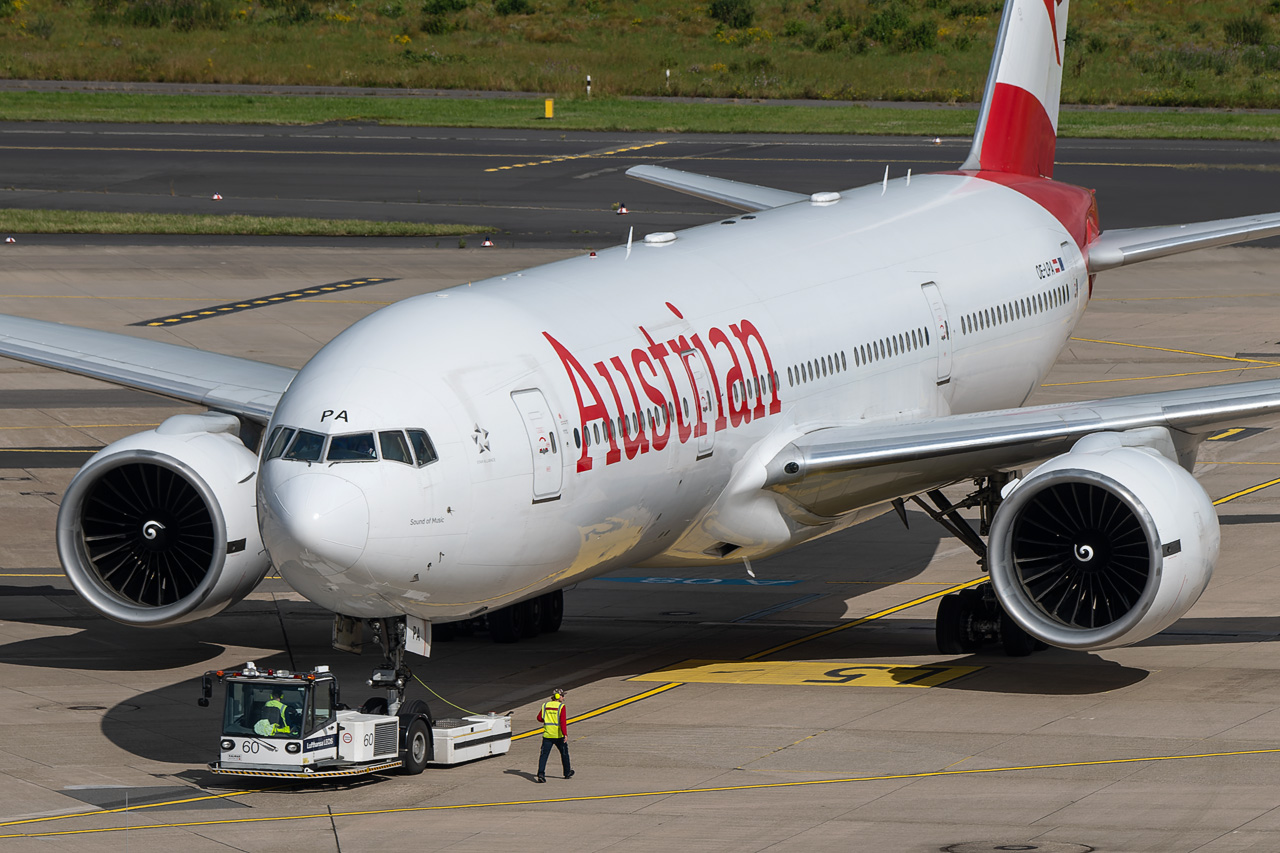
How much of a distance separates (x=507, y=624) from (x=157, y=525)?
5.60 metres

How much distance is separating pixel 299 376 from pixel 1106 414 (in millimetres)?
11015

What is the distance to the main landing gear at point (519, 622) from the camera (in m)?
29.0

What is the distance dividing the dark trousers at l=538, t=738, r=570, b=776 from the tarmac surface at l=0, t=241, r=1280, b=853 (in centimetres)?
24

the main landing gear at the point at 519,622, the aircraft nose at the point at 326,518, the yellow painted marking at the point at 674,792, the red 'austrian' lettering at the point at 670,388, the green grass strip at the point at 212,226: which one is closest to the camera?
the aircraft nose at the point at 326,518

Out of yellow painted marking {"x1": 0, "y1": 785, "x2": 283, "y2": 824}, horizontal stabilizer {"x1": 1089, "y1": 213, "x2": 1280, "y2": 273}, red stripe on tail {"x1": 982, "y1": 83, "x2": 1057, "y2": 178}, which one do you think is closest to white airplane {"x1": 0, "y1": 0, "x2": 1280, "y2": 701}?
yellow painted marking {"x1": 0, "y1": 785, "x2": 283, "y2": 824}

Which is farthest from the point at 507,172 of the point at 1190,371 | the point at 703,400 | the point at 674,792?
the point at 674,792

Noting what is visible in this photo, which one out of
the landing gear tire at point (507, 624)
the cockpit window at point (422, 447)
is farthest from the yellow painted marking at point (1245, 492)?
the cockpit window at point (422, 447)

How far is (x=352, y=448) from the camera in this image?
20.9m

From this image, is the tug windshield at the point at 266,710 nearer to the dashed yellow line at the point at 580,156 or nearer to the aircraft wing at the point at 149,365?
the aircraft wing at the point at 149,365

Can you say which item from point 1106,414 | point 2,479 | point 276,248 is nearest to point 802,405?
point 1106,414

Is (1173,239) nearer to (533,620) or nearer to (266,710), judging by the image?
(533,620)

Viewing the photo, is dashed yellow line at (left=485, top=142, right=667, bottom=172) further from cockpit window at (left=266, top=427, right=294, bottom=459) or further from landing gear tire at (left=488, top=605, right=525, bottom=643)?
cockpit window at (left=266, top=427, right=294, bottom=459)

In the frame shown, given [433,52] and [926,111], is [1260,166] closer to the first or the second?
[926,111]

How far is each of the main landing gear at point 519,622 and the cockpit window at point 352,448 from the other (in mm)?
8171
